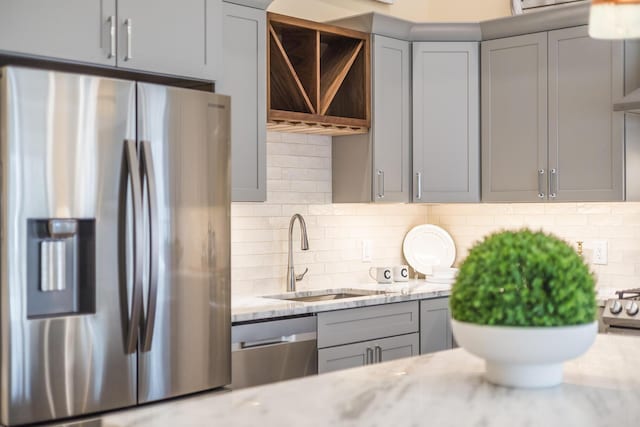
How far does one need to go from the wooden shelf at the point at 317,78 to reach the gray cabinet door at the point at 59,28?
1.11 metres

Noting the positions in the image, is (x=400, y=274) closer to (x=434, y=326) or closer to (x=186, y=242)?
(x=434, y=326)

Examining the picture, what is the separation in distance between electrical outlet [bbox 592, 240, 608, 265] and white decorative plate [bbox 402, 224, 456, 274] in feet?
3.07

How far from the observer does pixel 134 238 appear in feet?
9.37

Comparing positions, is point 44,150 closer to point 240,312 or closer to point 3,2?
point 3,2

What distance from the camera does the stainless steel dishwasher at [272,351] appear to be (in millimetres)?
3352

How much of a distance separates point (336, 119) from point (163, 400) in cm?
192

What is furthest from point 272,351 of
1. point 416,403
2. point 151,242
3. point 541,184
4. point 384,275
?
point 416,403

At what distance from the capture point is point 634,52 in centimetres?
416

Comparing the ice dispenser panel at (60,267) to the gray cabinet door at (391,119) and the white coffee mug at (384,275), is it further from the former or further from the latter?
the white coffee mug at (384,275)

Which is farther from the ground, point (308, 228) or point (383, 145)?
point (383, 145)

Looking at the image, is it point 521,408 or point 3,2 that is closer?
point 521,408

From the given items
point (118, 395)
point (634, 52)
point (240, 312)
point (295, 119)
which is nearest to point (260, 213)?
point (295, 119)

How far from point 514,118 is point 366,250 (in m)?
1.20

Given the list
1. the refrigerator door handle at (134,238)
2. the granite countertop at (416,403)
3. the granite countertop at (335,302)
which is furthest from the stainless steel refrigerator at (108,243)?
the granite countertop at (416,403)
